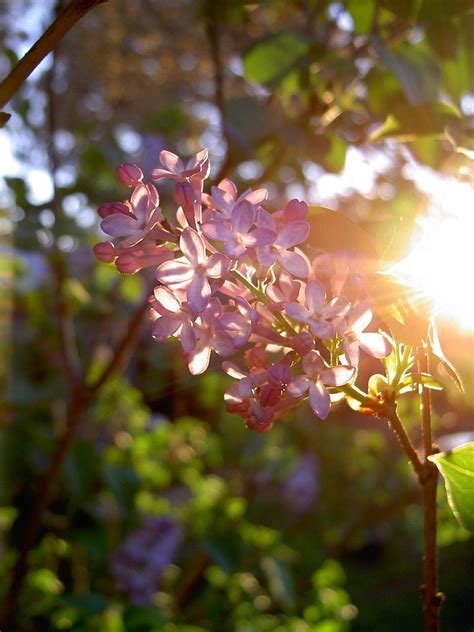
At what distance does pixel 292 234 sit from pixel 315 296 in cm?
3

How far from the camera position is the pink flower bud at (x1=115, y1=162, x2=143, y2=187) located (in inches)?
16.3

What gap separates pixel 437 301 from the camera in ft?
1.28

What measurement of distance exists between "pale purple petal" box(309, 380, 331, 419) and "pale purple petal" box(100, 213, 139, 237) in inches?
4.7

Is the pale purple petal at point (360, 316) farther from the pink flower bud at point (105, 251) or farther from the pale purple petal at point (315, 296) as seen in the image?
the pink flower bud at point (105, 251)

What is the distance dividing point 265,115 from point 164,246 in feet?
1.85

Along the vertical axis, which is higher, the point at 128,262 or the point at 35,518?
the point at 128,262

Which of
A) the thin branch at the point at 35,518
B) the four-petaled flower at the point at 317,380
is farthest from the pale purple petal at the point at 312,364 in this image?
the thin branch at the point at 35,518

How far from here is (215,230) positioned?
0.38 m

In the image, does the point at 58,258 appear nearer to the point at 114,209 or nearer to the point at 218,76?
the point at 218,76

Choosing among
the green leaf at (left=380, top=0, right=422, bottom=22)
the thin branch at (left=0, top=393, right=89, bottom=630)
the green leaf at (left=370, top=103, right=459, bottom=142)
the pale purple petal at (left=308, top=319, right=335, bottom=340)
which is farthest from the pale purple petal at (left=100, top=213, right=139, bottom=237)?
the thin branch at (left=0, top=393, right=89, bottom=630)

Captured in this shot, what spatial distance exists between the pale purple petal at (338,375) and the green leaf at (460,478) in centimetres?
7

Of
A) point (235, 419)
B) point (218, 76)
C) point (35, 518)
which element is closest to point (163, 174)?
point (218, 76)

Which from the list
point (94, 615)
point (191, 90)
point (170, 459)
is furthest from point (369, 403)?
point (191, 90)

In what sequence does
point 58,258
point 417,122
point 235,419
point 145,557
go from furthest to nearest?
point 235,419 < point 145,557 < point 58,258 < point 417,122
